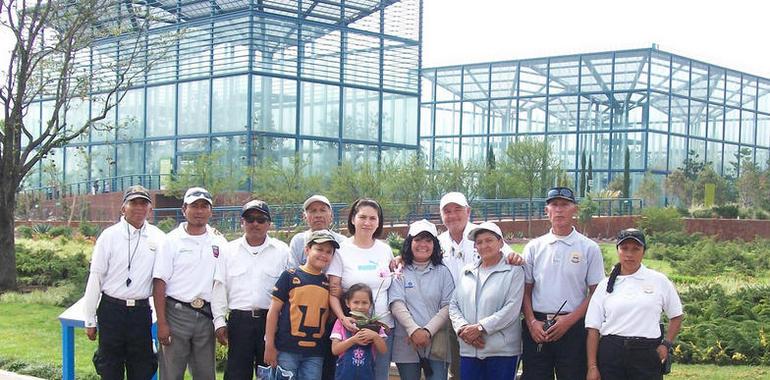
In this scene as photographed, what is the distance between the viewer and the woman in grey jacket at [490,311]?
533 cm

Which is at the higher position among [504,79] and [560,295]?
[504,79]

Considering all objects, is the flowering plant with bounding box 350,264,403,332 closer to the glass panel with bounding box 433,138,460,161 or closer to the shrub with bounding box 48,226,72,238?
the shrub with bounding box 48,226,72,238

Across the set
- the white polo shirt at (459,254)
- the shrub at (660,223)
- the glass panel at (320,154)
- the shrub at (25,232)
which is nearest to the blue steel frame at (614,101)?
the glass panel at (320,154)

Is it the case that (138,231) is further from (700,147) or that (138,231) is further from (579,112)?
(700,147)

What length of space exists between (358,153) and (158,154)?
24.4 ft

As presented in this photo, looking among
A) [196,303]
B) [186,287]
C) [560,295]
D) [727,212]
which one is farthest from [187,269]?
[727,212]

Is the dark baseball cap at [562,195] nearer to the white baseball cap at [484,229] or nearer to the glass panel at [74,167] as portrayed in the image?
the white baseball cap at [484,229]

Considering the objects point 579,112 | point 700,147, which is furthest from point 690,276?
point 700,147

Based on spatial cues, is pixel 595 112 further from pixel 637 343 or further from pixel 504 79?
pixel 637 343

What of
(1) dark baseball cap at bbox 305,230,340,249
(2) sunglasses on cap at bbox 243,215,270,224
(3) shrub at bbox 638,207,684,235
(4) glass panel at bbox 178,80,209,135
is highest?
(4) glass panel at bbox 178,80,209,135

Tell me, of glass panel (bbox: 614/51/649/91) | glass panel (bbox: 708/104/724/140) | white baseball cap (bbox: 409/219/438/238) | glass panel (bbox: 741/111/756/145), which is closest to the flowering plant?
white baseball cap (bbox: 409/219/438/238)

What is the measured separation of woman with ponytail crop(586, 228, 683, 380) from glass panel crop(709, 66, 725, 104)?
42656 mm

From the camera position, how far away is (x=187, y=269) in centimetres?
579

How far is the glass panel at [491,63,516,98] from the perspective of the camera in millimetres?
45250
